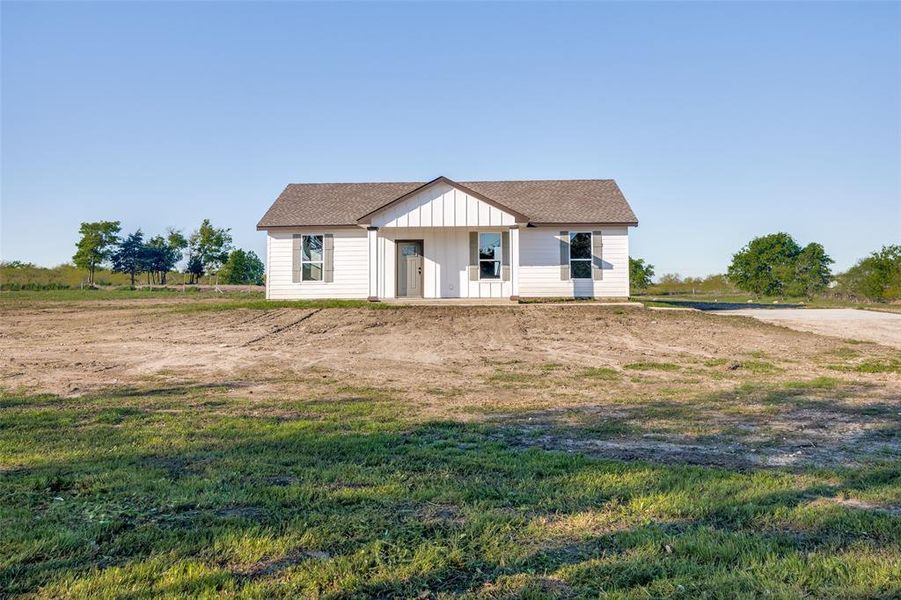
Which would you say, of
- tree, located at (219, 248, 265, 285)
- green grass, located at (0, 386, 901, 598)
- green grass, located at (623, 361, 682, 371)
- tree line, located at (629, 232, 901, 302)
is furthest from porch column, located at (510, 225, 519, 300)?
tree, located at (219, 248, 265, 285)

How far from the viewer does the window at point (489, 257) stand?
65.4ft

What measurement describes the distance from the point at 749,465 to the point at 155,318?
1619 cm

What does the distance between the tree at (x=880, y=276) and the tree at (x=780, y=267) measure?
4.16 meters

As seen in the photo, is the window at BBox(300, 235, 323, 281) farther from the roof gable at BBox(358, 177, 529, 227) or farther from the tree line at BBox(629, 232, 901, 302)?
the tree line at BBox(629, 232, 901, 302)

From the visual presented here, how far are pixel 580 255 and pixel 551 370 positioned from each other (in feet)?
39.3

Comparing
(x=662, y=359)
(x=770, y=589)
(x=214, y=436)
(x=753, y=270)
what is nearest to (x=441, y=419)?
(x=214, y=436)

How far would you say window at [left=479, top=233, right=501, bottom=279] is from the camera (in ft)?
65.4

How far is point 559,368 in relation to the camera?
8.91m

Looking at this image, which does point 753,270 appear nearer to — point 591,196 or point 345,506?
point 591,196

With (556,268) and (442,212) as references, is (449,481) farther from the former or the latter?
(556,268)

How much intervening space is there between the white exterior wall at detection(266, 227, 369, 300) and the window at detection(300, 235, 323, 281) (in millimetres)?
233

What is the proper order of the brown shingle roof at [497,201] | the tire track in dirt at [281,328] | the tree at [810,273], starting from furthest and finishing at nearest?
the tree at [810,273]
the brown shingle roof at [497,201]
the tire track in dirt at [281,328]

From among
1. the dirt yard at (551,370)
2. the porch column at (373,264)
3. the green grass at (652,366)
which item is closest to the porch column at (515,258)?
the dirt yard at (551,370)

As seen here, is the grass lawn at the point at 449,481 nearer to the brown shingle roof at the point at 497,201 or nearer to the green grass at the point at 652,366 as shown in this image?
the green grass at the point at 652,366
